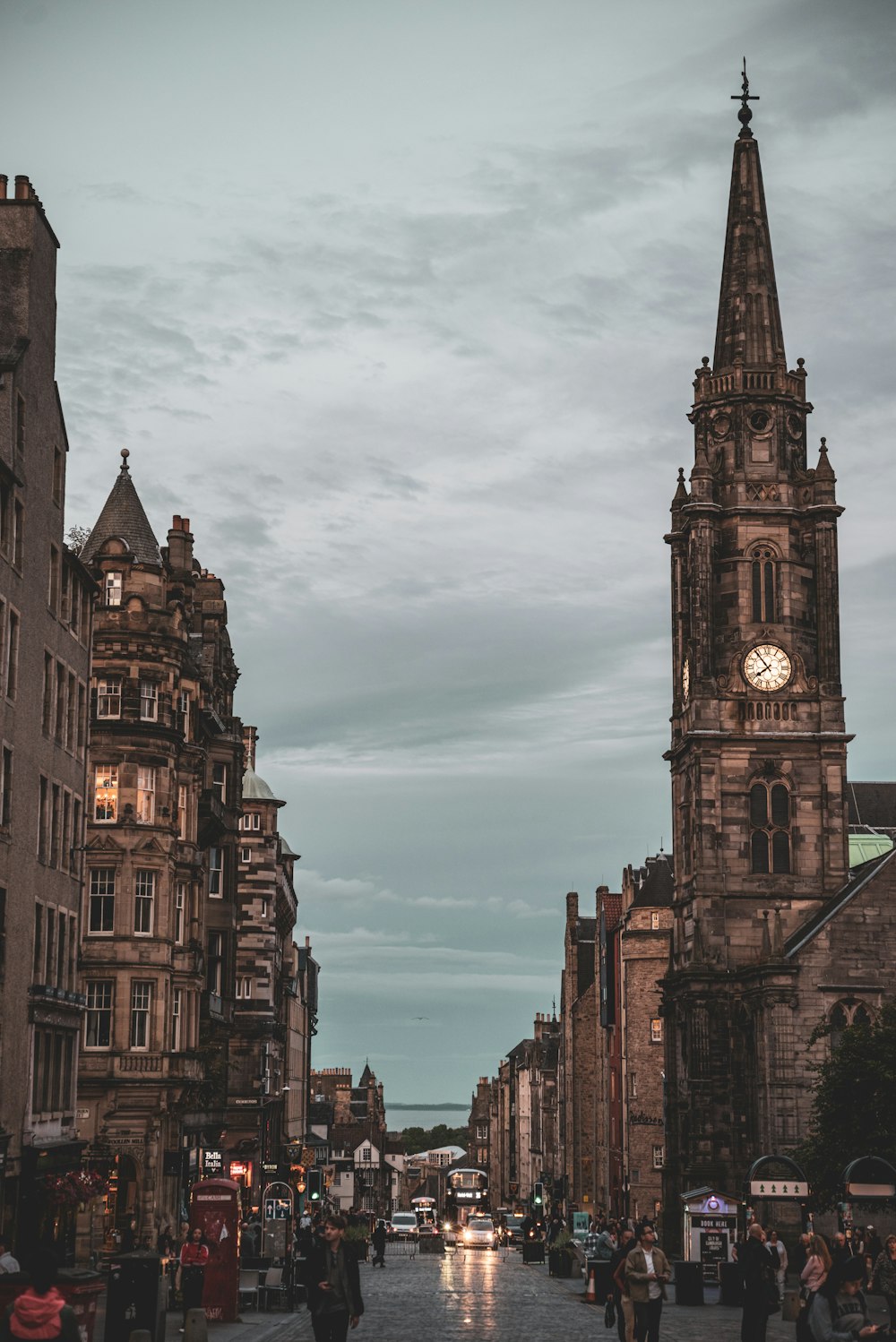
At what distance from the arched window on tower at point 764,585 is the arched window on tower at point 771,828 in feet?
21.2

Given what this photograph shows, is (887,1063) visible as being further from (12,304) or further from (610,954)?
(610,954)

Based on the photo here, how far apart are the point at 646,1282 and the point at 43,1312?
12.3 metres

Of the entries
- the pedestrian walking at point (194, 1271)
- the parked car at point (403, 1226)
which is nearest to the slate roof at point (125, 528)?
the pedestrian walking at point (194, 1271)

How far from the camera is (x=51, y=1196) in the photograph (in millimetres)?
40719

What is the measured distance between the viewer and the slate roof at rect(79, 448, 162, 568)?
59.9m

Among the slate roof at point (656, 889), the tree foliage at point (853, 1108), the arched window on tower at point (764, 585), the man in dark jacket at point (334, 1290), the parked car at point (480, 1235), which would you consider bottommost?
Result: the parked car at point (480, 1235)

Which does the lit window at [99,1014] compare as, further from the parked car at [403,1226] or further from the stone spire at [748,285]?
the parked car at [403,1226]

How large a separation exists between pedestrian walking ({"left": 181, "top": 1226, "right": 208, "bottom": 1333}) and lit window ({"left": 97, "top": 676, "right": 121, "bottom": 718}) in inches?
986

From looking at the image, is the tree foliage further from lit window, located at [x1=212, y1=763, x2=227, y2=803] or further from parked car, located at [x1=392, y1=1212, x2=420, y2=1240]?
parked car, located at [x1=392, y1=1212, x2=420, y2=1240]

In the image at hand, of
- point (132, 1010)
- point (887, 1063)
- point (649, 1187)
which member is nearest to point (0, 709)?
point (132, 1010)

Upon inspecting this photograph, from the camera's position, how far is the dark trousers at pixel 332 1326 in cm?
2119

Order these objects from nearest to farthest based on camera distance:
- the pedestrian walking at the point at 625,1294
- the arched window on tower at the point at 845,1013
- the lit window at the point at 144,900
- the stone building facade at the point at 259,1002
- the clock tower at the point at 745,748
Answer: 1. the pedestrian walking at the point at 625,1294
2. the lit window at the point at 144,900
3. the arched window on tower at the point at 845,1013
4. the clock tower at the point at 745,748
5. the stone building facade at the point at 259,1002

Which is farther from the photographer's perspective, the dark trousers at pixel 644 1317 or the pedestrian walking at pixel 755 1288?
the pedestrian walking at pixel 755 1288

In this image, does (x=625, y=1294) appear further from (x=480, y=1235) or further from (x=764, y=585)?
(x=480, y=1235)
